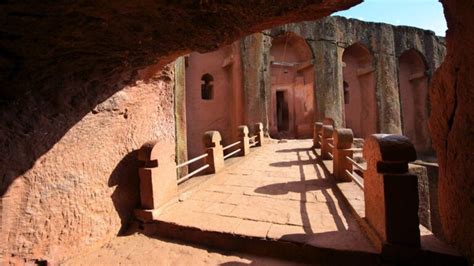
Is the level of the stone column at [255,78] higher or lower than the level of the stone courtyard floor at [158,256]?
higher

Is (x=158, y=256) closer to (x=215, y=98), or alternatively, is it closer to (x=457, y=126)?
(x=457, y=126)

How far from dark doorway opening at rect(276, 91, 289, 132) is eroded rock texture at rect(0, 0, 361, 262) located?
14.8 metres

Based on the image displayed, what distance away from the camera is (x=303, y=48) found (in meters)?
15.3

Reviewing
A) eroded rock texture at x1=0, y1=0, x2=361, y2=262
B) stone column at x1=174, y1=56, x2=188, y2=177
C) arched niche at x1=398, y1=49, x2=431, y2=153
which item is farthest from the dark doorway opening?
eroded rock texture at x1=0, y1=0, x2=361, y2=262

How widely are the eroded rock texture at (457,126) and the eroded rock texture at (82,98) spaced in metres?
1.07

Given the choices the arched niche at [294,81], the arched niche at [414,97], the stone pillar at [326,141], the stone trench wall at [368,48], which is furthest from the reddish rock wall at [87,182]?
the arched niche at [414,97]

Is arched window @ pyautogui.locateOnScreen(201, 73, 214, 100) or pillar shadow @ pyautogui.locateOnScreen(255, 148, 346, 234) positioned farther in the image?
arched window @ pyautogui.locateOnScreen(201, 73, 214, 100)

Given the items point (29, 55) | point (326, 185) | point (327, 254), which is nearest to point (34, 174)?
point (29, 55)

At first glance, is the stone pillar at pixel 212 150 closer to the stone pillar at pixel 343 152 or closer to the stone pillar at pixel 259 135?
the stone pillar at pixel 343 152

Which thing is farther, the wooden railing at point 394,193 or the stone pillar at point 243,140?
the stone pillar at point 243,140

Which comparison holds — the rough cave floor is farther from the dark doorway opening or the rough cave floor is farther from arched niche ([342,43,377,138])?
the dark doorway opening

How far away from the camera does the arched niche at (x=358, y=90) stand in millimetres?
16656

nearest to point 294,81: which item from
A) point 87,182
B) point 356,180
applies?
point 356,180

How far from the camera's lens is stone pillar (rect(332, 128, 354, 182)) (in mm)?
5199
